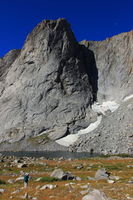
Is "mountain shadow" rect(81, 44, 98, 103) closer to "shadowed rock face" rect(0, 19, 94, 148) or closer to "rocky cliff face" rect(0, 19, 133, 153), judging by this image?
"rocky cliff face" rect(0, 19, 133, 153)

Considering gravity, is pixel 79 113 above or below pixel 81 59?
below

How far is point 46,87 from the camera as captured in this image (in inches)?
5177

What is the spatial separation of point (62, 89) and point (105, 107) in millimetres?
25332

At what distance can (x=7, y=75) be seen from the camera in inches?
5851

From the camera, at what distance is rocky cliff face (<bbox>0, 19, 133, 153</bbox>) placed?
113000mm

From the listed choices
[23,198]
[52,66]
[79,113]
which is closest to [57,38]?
[52,66]

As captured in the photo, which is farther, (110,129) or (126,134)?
(110,129)

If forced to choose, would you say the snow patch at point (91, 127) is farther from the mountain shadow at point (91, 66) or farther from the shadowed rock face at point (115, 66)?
the mountain shadow at point (91, 66)

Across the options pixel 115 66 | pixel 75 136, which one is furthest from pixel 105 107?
pixel 115 66

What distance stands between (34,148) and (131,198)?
95295 mm

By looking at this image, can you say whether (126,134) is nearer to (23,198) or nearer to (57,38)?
(57,38)

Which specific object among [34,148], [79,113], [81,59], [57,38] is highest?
[57,38]

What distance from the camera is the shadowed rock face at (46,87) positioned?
401ft

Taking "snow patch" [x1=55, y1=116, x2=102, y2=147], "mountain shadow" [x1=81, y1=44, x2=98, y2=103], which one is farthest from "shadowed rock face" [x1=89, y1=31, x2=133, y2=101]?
"snow patch" [x1=55, y1=116, x2=102, y2=147]
